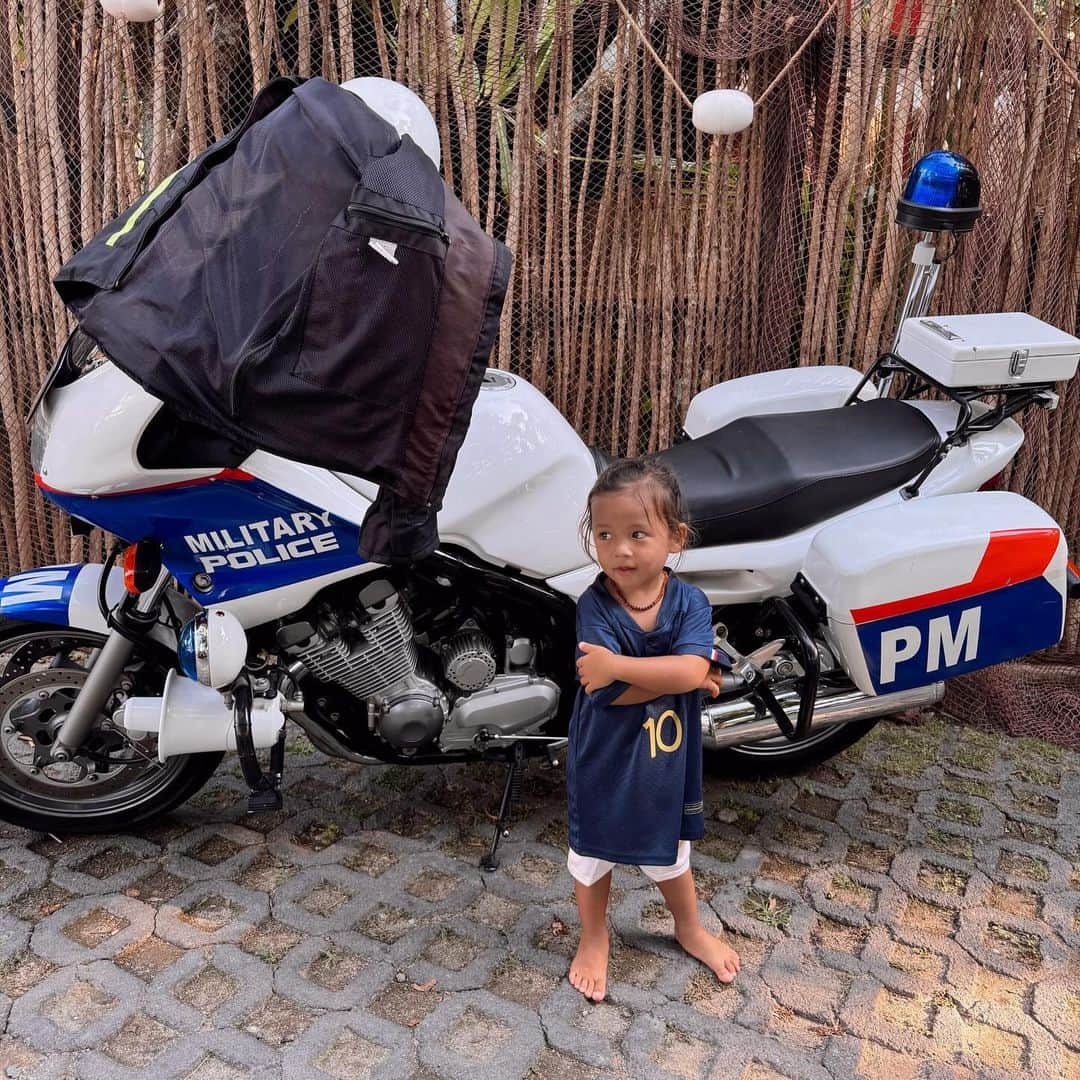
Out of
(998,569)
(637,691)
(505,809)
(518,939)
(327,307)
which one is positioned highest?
(327,307)

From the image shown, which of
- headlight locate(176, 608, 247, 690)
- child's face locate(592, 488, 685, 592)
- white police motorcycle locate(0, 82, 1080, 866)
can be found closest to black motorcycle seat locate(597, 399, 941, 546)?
white police motorcycle locate(0, 82, 1080, 866)

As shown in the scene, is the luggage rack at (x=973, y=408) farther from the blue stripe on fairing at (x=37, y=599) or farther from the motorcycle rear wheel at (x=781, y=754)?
the blue stripe on fairing at (x=37, y=599)

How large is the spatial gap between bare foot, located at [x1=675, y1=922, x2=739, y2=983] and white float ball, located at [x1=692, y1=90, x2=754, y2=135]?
2.25m

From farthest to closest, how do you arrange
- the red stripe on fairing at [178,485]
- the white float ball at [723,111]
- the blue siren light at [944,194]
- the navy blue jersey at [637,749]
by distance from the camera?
1. the white float ball at [723,111]
2. the blue siren light at [944,194]
3. the red stripe on fairing at [178,485]
4. the navy blue jersey at [637,749]

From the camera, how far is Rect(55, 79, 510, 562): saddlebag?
1.89 m

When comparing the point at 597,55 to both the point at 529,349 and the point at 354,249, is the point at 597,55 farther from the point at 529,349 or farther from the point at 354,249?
the point at 354,249

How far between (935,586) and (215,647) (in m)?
1.65

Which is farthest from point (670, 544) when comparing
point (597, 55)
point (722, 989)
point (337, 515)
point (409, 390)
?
point (597, 55)

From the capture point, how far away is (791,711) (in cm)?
286

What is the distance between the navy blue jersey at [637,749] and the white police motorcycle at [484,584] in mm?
358

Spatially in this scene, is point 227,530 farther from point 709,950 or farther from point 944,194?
point 944,194

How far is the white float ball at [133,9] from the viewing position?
119 inches

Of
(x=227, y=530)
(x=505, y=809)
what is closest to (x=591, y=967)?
(x=505, y=809)

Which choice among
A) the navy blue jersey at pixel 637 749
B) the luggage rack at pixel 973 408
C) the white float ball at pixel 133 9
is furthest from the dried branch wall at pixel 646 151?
the navy blue jersey at pixel 637 749
